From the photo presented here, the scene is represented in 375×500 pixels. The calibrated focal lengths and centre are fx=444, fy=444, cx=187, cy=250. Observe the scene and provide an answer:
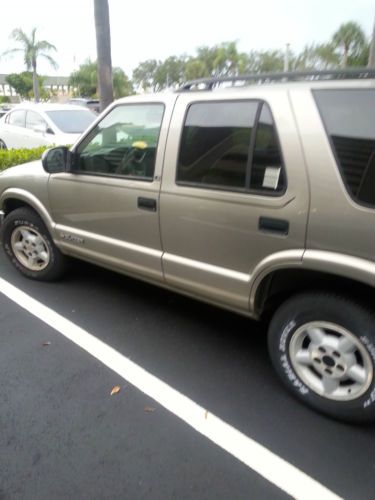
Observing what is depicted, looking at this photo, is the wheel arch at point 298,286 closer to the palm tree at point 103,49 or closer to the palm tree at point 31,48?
the palm tree at point 103,49

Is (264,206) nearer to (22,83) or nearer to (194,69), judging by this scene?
(194,69)

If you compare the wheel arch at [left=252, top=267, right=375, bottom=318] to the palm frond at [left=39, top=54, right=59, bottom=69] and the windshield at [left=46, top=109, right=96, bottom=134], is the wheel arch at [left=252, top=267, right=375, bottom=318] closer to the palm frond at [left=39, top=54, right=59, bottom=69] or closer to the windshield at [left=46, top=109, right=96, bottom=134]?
the windshield at [left=46, top=109, right=96, bottom=134]

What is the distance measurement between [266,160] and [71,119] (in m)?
8.54

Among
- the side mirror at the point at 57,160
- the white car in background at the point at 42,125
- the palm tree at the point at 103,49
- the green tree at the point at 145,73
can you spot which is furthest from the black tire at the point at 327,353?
the green tree at the point at 145,73

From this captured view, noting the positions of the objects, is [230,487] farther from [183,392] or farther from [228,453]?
[183,392]

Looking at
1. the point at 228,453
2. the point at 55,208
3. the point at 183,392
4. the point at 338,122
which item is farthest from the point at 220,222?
the point at 55,208

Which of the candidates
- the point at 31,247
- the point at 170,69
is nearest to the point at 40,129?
the point at 31,247

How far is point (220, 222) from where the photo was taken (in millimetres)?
2699

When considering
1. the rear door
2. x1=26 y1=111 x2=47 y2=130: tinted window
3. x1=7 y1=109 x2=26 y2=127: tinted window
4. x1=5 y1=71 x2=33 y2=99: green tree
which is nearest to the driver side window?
the rear door

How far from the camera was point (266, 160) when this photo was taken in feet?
8.25

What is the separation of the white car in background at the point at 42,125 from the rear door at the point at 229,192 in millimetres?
6835

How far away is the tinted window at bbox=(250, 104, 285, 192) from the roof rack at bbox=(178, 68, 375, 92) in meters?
0.26

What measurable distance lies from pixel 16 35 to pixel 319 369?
37794 millimetres

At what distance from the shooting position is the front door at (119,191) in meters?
3.07
